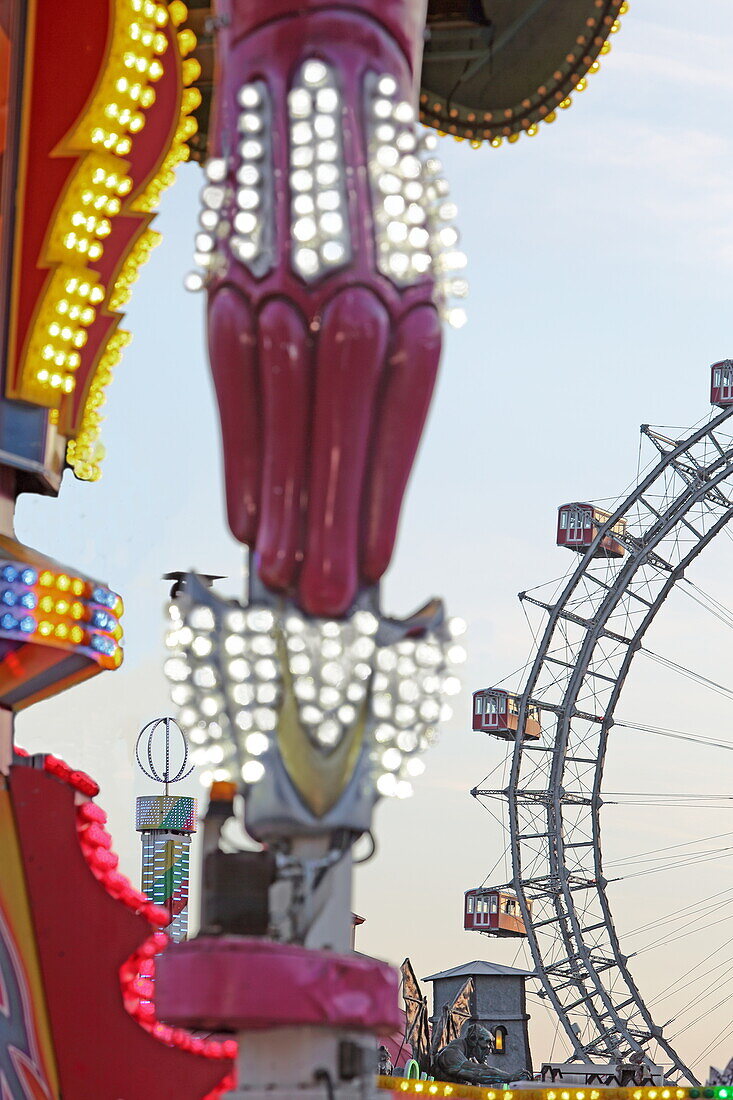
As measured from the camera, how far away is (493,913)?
52812mm

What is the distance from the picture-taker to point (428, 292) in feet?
38.9

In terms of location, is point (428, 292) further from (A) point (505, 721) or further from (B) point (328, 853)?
(A) point (505, 721)

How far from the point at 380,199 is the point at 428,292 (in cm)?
66

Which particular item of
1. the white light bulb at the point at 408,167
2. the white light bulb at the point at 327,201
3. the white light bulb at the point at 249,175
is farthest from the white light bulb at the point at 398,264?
the white light bulb at the point at 249,175

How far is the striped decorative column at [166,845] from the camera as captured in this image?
144 feet

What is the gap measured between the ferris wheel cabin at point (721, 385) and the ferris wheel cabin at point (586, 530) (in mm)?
4580

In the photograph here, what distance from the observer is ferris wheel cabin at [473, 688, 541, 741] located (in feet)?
180

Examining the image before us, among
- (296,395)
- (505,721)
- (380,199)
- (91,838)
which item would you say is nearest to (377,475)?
(296,395)

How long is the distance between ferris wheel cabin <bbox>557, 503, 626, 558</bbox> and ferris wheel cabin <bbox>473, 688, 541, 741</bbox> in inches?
187

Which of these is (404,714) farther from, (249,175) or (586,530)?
(586,530)

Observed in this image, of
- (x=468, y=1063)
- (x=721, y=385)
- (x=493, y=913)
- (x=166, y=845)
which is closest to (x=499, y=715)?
(x=493, y=913)

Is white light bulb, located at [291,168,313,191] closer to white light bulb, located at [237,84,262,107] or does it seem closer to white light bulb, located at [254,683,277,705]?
white light bulb, located at [237,84,262,107]

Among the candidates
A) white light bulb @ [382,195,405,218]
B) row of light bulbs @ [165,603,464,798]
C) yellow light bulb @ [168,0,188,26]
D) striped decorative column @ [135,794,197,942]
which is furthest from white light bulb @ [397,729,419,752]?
striped decorative column @ [135,794,197,942]

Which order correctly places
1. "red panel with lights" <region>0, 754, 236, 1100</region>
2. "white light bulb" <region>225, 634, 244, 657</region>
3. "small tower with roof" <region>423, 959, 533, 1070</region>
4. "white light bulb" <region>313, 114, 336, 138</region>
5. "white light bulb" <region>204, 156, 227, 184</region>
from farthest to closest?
"small tower with roof" <region>423, 959, 533, 1070</region>
"red panel with lights" <region>0, 754, 236, 1100</region>
"white light bulb" <region>204, 156, 227, 184</region>
"white light bulb" <region>313, 114, 336, 138</region>
"white light bulb" <region>225, 634, 244, 657</region>
